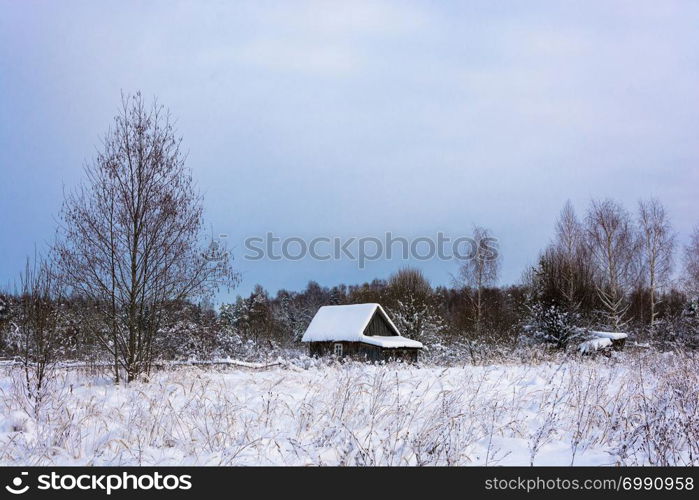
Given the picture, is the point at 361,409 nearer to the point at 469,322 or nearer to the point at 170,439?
the point at 170,439

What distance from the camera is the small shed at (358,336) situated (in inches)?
1216

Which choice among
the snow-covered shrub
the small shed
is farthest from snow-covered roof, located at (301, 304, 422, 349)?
the snow-covered shrub

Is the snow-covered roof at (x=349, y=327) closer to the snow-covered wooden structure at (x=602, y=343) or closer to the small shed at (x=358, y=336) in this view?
the small shed at (x=358, y=336)

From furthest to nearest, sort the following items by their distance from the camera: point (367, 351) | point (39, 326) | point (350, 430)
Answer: point (367, 351) → point (39, 326) → point (350, 430)

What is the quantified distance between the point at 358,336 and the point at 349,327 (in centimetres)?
126

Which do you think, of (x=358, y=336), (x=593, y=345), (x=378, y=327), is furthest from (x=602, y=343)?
(x=378, y=327)

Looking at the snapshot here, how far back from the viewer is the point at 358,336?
100ft

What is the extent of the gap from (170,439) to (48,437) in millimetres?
1133

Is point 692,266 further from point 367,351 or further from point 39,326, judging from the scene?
point 39,326

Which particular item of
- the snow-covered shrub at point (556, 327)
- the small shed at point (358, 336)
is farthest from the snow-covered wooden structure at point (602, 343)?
the small shed at point (358, 336)

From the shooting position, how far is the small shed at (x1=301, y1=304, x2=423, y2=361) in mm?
30875

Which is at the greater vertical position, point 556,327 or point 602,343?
point 556,327

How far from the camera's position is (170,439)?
16.8 feet
